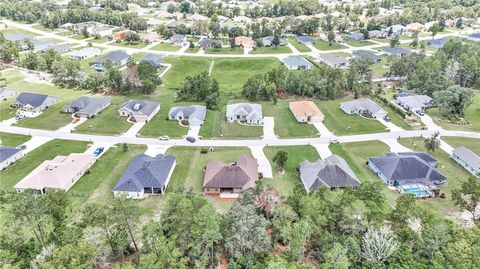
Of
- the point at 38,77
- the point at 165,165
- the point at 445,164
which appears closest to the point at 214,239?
the point at 165,165

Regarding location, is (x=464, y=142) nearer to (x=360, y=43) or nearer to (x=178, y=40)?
(x=360, y=43)

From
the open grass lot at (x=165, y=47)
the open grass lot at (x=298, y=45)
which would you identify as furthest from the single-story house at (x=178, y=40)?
the open grass lot at (x=298, y=45)

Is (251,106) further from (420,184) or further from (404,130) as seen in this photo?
(420,184)

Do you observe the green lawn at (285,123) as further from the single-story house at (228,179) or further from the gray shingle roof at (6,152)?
the gray shingle roof at (6,152)

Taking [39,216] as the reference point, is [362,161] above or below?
below

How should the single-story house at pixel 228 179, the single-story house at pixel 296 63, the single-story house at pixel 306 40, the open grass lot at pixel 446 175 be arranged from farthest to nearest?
the single-story house at pixel 306 40 → the single-story house at pixel 296 63 → the single-story house at pixel 228 179 → the open grass lot at pixel 446 175

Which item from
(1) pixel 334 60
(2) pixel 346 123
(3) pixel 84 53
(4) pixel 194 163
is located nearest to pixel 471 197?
(2) pixel 346 123

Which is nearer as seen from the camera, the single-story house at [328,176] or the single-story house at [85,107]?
the single-story house at [328,176]

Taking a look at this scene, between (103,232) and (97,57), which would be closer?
(103,232)
